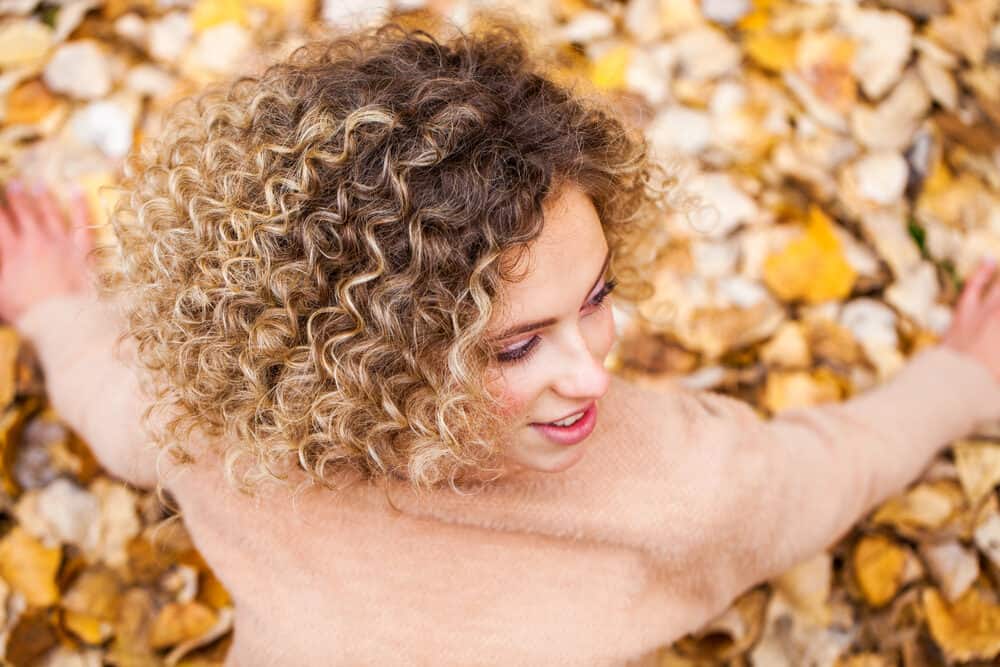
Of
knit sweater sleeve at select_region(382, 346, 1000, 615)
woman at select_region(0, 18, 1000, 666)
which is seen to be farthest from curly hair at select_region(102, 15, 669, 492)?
knit sweater sleeve at select_region(382, 346, 1000, 615)

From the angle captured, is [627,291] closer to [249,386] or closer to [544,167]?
[544,167]

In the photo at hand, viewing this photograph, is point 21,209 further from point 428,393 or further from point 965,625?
point 965,625

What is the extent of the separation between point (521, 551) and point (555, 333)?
0.93 ft

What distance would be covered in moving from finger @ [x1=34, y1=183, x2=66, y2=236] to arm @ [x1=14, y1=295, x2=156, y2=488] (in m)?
0.13

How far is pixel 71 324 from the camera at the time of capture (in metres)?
1.36

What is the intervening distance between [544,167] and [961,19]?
1073 mm

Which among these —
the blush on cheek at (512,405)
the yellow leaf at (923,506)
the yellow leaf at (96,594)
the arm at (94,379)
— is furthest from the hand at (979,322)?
the yellow leaf at (96,594)

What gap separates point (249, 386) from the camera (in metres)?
0.85

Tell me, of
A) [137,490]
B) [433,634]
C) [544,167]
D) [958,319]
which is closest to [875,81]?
[958,319]

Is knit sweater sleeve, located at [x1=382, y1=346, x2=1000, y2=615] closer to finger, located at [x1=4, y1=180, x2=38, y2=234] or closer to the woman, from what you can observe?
the woman

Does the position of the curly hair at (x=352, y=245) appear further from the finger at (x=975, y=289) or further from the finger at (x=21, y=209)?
the finger at (x=975, y=289)

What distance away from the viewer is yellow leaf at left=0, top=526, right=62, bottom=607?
1.25 metres

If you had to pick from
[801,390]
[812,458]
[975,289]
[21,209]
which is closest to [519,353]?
[812,458]

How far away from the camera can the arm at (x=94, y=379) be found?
120 centimetres
